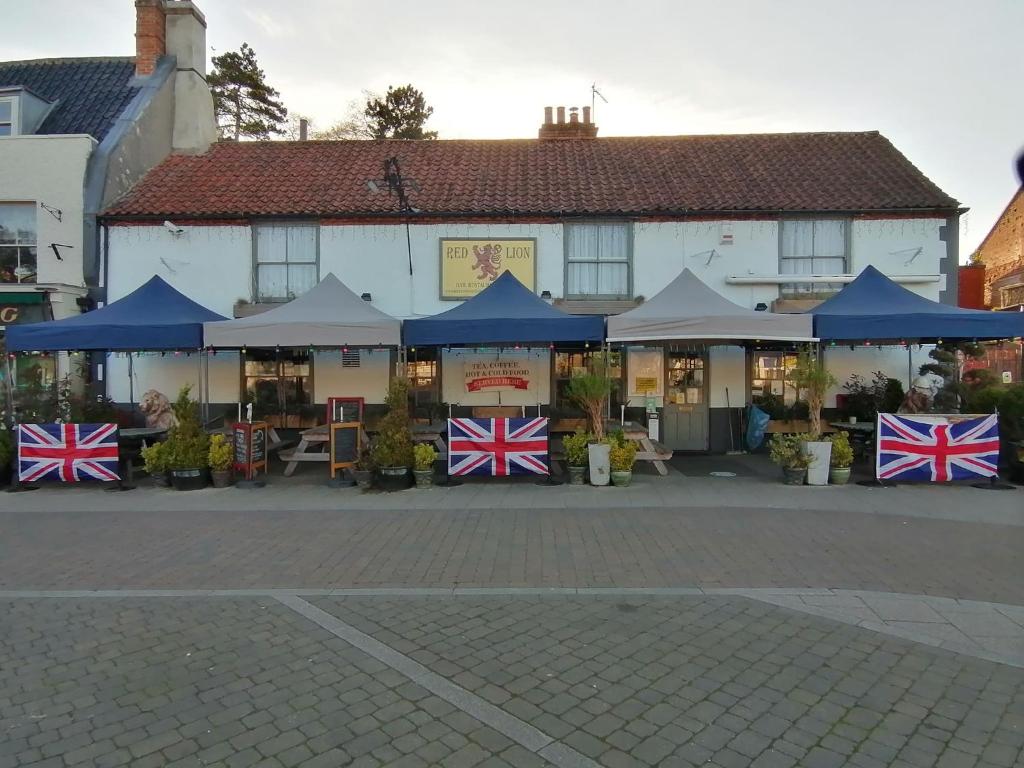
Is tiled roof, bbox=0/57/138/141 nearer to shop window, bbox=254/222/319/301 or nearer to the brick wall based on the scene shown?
shop window, bbox=254/222/319/301

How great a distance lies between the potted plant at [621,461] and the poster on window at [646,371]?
3.45 metres

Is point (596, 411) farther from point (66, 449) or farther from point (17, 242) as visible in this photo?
point (17, 242)

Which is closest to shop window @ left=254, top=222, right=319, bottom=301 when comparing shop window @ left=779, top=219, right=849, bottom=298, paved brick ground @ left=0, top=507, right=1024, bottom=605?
paved brick ground @ left=0, top=507, right=1024, bottom=605

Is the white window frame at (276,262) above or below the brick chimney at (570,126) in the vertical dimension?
below

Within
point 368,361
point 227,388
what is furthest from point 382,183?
point 227,388

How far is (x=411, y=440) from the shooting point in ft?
30.9

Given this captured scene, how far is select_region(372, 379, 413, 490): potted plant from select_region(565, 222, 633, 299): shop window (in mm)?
4765

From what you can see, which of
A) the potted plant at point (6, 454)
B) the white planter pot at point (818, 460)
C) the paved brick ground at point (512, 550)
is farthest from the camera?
the potted plant at point (6, 454)

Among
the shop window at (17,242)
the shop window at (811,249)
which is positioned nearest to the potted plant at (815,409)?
the shop window at (811,249)

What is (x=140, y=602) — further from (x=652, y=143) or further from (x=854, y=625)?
(x=652, y=143)

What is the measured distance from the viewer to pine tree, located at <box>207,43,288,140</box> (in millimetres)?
28562

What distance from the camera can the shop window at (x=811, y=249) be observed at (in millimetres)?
12281

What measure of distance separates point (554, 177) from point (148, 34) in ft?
34.3

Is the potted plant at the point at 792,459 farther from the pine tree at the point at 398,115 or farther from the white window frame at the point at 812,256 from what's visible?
the pine tree at the point at 398,115
